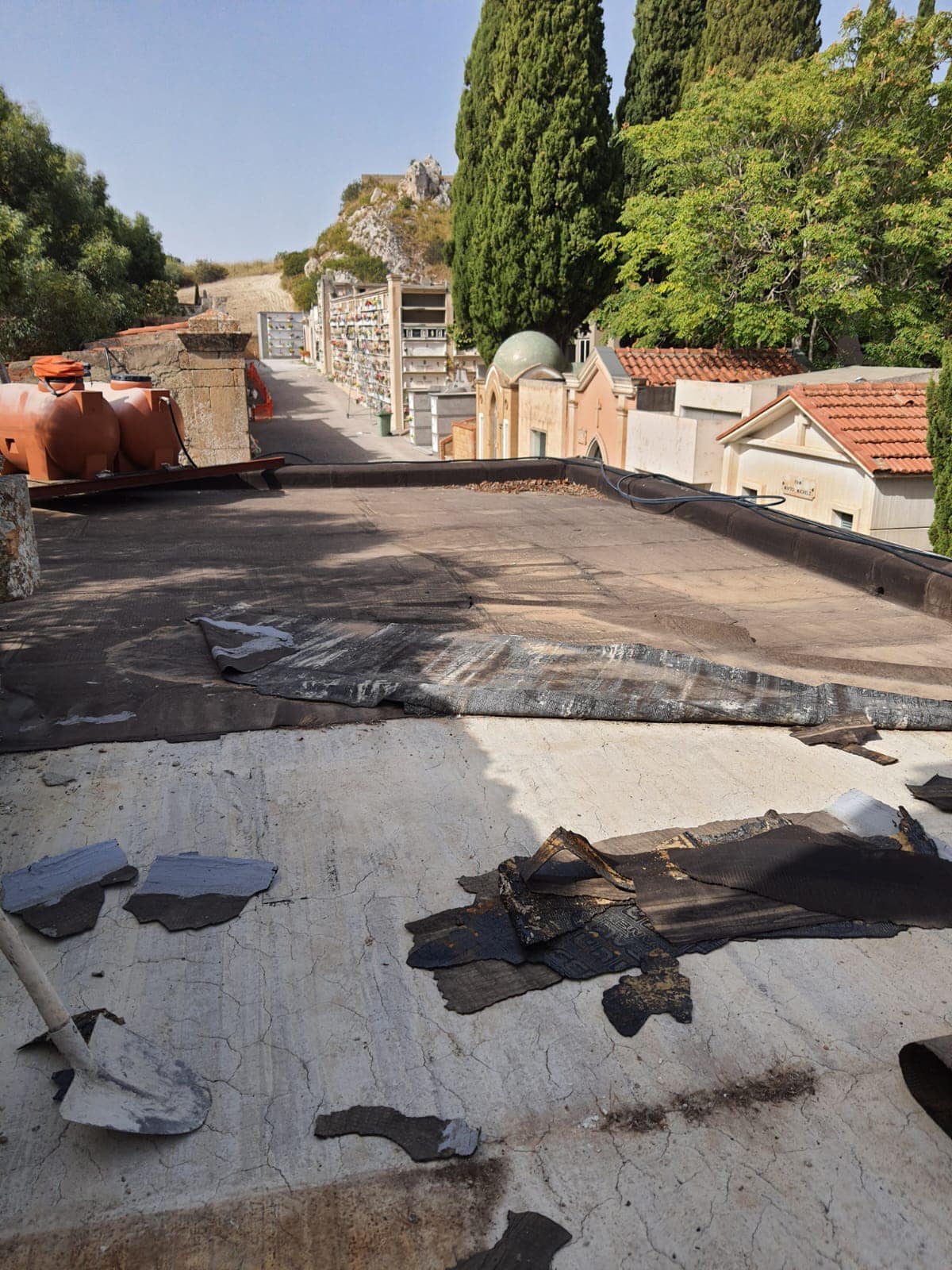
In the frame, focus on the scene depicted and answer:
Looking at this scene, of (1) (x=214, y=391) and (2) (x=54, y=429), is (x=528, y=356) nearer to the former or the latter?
(1) (x=214, y=391)

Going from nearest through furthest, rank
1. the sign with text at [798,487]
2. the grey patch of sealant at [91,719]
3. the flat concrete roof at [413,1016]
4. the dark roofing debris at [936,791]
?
the flat concrete roof at [413,1016]
the dark roofing debris at [936,791]
the grey patch of sealant at [91,719]
the sign with text at [798,487]

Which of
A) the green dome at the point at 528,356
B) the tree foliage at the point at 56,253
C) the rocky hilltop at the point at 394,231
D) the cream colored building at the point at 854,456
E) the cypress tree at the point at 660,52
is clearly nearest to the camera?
the cream colored building at the point at 854,456

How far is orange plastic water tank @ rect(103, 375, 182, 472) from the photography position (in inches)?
479

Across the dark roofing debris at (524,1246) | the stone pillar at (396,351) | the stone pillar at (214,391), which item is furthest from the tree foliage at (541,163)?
the dark roofing debris at (524,1246)

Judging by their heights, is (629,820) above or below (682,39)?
below

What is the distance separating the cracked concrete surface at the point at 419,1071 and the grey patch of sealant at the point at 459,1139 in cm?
5

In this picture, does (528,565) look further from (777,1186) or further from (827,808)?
(777,1186)

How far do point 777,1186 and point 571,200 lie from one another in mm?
31853

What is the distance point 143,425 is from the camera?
12.2m

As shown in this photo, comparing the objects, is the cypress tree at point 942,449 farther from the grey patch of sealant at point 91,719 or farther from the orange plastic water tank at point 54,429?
the grey patch of sealant at point 91,719

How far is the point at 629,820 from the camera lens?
13.7ft

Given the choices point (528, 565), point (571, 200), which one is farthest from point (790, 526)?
point (571, 200)

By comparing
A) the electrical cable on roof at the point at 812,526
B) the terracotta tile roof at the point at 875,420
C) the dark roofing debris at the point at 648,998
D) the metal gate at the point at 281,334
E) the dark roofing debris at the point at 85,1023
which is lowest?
the dark roofing debris at the point at 648,998

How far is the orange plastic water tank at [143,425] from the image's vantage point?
12.2 metres
